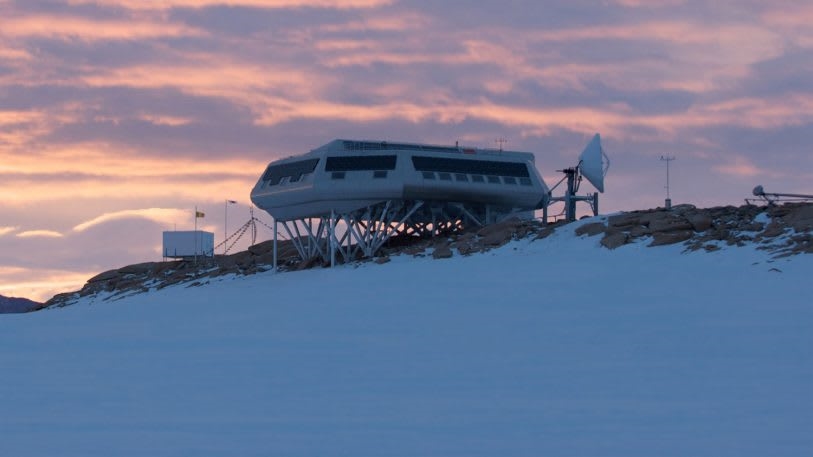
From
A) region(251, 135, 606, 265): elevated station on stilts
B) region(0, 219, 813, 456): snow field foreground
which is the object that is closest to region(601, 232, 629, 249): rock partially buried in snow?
region(0, 219, 813, 456): snow field foreground

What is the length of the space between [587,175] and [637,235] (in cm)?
1764

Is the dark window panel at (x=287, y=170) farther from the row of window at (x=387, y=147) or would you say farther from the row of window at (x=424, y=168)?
the row of window at (x=387, y=147)

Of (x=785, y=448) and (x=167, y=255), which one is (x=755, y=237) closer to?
(x=785, y=448)

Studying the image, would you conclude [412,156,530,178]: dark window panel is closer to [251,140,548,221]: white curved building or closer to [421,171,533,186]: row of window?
[251,140,548,221]: white curved building

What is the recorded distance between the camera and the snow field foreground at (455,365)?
32.1 m

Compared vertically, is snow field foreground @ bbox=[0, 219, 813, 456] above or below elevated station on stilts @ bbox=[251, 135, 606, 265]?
below

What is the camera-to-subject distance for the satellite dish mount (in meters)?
92.4

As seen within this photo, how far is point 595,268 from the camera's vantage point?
231 ft

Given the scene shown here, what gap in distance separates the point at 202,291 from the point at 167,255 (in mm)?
35794

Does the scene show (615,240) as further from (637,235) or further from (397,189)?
(397,189)

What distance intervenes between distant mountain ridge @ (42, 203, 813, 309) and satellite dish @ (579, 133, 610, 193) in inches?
236

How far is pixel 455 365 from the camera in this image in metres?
45.1

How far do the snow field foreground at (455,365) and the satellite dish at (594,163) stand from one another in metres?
15.0

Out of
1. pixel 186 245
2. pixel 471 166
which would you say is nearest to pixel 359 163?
pixel 471 166
